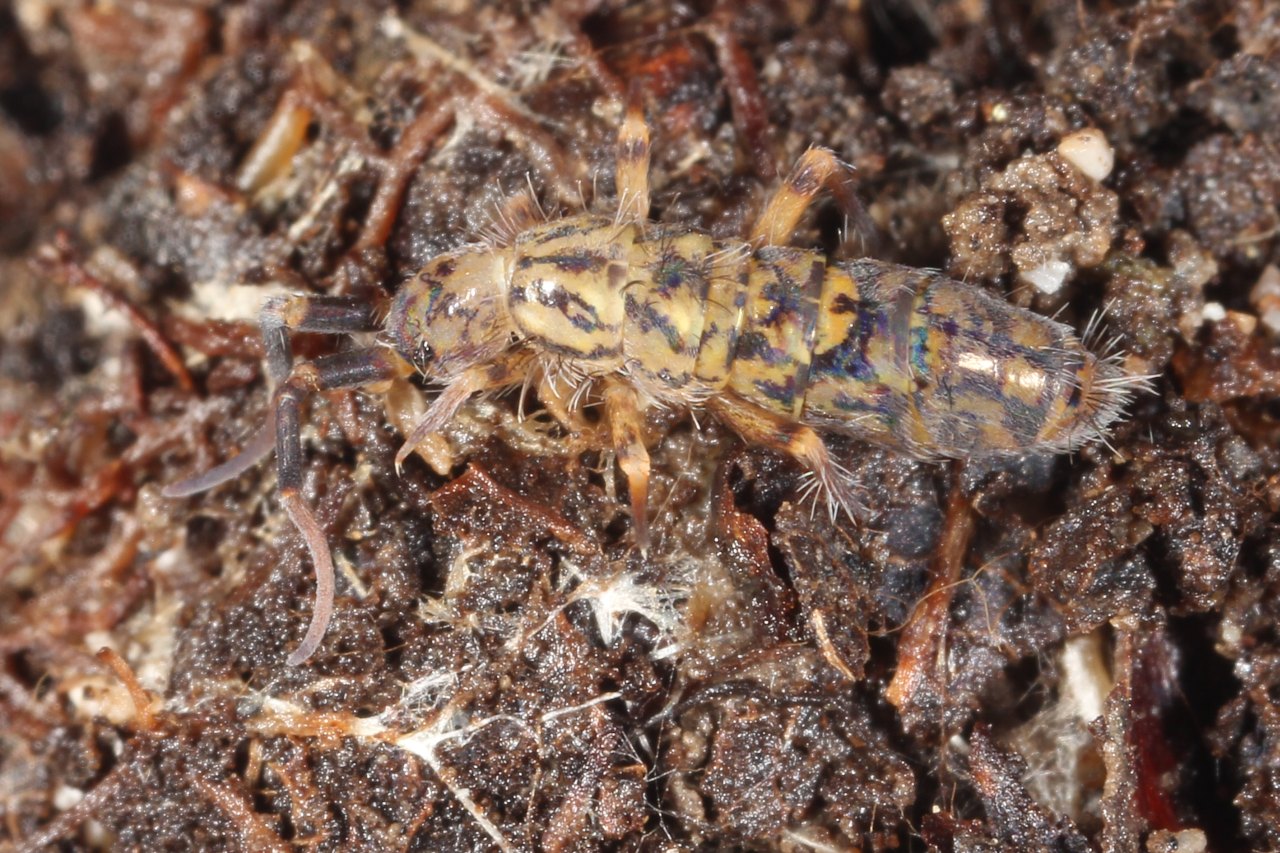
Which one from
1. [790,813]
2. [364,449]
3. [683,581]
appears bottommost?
[790,813]

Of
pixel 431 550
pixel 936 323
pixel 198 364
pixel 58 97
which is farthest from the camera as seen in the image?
pixel 58 97

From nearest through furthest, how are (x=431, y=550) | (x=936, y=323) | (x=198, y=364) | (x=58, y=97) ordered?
(x=936, y=323) < (x=431, y=550) < (x=198, y=364) < (x=58, y=97)

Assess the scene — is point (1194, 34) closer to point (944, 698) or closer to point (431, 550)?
point (944, 698)

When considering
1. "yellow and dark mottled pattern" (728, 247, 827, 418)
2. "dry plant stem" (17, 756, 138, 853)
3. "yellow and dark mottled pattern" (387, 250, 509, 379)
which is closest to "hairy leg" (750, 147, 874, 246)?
"yellow and dark mottled pattern" (728, 247, 827, 418)

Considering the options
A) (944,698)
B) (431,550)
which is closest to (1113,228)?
(944,698)

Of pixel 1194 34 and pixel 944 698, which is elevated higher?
pixel 1194 34

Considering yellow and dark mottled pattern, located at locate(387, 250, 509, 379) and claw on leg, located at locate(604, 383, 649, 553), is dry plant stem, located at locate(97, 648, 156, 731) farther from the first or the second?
claw on leg, located at locate(604, 383, 649, 553)
